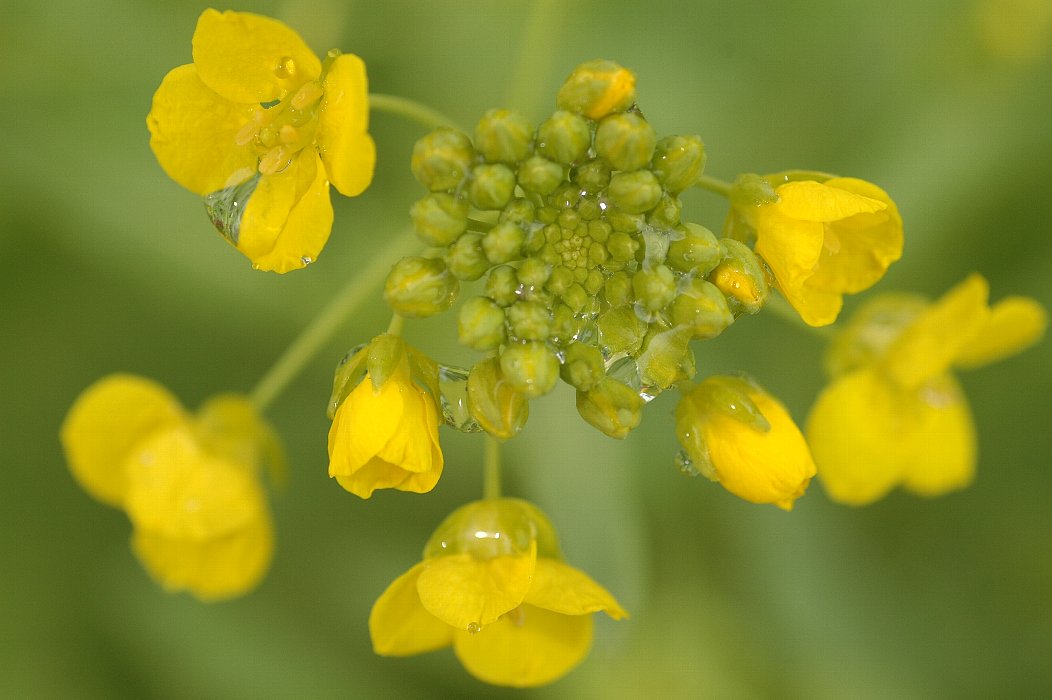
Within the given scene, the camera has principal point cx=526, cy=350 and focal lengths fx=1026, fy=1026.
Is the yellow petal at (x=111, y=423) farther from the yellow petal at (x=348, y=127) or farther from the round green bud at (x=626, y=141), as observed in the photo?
the round green bud at (x=626, y=141)

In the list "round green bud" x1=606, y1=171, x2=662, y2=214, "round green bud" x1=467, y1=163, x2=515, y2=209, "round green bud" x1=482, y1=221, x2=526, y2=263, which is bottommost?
"round green bud" x1=482, y1=221, x2=526, y2=263

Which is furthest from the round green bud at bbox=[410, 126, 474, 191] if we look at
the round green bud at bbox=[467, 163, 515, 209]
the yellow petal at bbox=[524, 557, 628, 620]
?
the yellow petal at bbox=[524, 557, 628, 620]

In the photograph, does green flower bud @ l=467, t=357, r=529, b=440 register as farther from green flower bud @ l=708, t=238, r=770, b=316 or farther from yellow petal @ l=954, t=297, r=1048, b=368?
yellow petal @ l=954, t=297, r=1048, b=368

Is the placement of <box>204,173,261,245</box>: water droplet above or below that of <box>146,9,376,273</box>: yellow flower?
below

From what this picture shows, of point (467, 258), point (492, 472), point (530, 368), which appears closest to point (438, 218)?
point (467, 258)

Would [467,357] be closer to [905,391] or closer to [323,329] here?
[323,329]

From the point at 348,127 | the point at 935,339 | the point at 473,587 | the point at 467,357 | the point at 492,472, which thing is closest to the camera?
the point at 348,127

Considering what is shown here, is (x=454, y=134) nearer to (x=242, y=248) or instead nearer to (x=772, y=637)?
(x=242, y=248)
